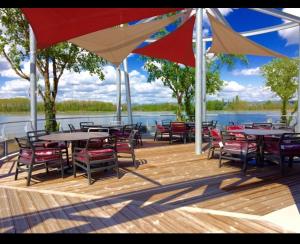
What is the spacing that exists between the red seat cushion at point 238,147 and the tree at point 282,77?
1421 cm

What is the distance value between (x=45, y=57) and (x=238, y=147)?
7.80 m

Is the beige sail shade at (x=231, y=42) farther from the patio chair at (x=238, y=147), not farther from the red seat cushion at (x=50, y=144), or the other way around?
the red seat cushion at (x=50, y=144)

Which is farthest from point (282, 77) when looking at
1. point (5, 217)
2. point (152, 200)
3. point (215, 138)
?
point (5, 217)

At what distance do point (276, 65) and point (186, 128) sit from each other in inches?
545

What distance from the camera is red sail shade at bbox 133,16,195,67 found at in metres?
7.71

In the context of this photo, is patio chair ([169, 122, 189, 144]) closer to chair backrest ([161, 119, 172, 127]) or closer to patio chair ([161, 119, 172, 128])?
patio chair ([161, 119, 172, 128])

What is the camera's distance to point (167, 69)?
14453 mm

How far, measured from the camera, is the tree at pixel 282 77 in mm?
19234

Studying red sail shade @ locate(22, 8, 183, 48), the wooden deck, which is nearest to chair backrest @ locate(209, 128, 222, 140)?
the wooden deck

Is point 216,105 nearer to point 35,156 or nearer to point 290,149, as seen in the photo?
point 290,149

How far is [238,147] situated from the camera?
221 inches

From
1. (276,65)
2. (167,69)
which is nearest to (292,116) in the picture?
(167,69)

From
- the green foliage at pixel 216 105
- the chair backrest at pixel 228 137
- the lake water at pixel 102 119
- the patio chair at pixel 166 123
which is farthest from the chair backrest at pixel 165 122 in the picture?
the green foliage at pixel 216 105

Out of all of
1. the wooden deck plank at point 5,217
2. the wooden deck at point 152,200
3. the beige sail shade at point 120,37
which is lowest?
the wooden deck plank at point 5,217
